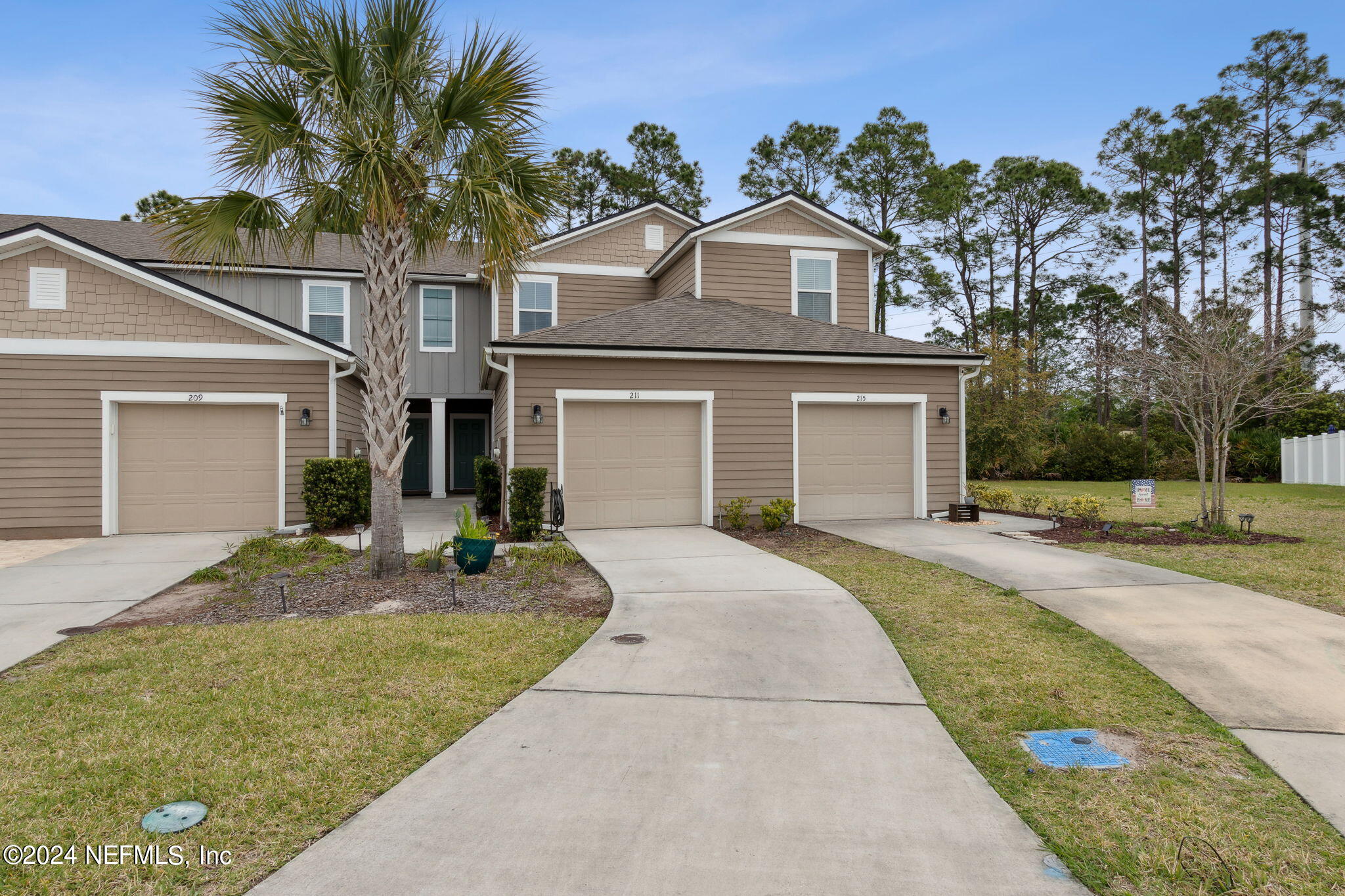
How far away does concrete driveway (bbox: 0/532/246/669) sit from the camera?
570 centimetres

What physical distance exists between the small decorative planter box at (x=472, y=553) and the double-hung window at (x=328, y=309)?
35.9 feet

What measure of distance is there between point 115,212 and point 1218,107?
4427 cm

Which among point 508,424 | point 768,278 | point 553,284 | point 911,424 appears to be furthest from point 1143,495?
point 553,284

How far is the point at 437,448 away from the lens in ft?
59.7

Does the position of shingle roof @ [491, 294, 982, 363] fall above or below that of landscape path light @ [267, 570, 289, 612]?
above

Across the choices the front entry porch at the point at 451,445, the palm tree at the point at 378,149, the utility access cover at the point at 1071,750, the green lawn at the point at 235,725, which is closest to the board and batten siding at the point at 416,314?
the front entry porch at the point at 451,445

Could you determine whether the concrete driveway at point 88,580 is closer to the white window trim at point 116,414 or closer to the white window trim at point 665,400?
the white window trim at point 116,414

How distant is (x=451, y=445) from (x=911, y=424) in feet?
42.4

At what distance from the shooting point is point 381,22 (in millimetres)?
6902

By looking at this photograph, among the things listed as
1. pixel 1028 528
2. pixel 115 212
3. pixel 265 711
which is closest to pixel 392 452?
pixel 265 711

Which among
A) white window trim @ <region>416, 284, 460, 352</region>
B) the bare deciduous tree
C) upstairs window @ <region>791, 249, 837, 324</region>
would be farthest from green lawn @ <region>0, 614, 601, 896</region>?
white window trim @ <region>416, 284, 460, 352</region>

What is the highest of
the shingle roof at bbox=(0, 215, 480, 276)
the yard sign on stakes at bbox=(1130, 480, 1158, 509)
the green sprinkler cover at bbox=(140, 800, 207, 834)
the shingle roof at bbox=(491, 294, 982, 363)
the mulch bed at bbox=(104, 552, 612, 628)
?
the shingle roof at bbox=(0, 215, 480, 276)

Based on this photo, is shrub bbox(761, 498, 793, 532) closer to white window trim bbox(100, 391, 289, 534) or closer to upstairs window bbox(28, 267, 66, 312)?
white window trim bbox(100, 391, 289, 534)

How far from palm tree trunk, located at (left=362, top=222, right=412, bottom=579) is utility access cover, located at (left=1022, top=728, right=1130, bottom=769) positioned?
607 centimetres
